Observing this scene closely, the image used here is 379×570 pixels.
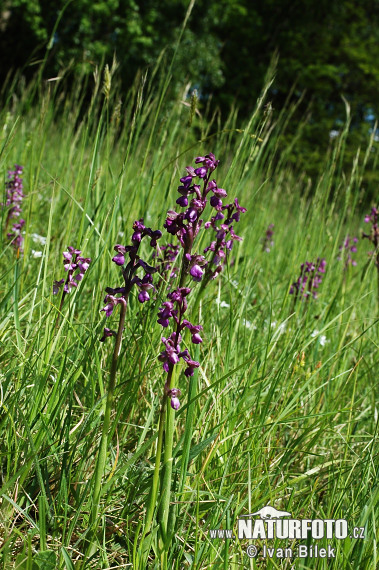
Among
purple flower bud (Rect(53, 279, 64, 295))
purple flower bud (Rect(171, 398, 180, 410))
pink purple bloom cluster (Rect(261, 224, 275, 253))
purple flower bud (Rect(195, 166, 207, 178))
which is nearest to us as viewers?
purple flower bud (Rect(171, 398, 180, 410))

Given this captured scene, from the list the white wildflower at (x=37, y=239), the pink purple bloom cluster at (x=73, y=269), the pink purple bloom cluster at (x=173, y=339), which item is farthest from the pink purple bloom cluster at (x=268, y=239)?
the pink purple bloom cluster at (x=173, y=339)

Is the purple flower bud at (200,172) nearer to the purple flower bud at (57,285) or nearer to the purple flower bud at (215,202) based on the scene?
the purple flower bud at (215,202)

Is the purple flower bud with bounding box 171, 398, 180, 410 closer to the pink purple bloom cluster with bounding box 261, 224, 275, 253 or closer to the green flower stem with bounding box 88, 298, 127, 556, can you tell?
the green flower stem with bounding box 88, 298, 127, 556

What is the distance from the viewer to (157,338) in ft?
5.10

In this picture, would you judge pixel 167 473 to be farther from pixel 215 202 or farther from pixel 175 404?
pixel 215 202

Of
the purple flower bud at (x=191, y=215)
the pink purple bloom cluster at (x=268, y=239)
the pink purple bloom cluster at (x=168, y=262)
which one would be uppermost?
the purple flower bud at (x=191, y=215)

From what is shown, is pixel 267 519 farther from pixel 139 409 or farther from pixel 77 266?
pixel 77 266

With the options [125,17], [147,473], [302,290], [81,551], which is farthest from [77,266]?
[125,17]

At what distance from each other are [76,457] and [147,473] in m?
0.19

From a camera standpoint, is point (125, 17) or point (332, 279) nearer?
point (332, 279)

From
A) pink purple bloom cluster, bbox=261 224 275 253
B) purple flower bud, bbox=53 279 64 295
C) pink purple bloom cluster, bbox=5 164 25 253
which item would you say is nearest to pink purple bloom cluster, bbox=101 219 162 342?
purple flower bud, bbox=53 279 64 295

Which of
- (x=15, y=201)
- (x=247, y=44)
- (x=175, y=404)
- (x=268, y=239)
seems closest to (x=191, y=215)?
(x=175, y=404)

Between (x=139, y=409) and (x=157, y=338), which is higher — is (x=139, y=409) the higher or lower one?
the lower one

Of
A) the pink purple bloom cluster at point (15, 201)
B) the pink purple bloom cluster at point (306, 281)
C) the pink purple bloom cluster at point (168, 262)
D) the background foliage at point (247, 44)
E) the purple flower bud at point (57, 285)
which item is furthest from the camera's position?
the background foliage at point (247, 44)
